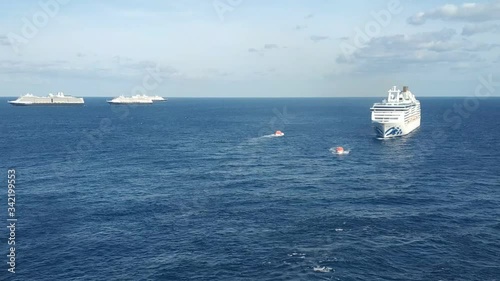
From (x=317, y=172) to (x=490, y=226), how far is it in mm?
57527

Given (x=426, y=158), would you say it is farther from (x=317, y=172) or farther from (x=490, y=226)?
(x=490, y=226)

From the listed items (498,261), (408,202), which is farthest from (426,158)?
(498,261)
